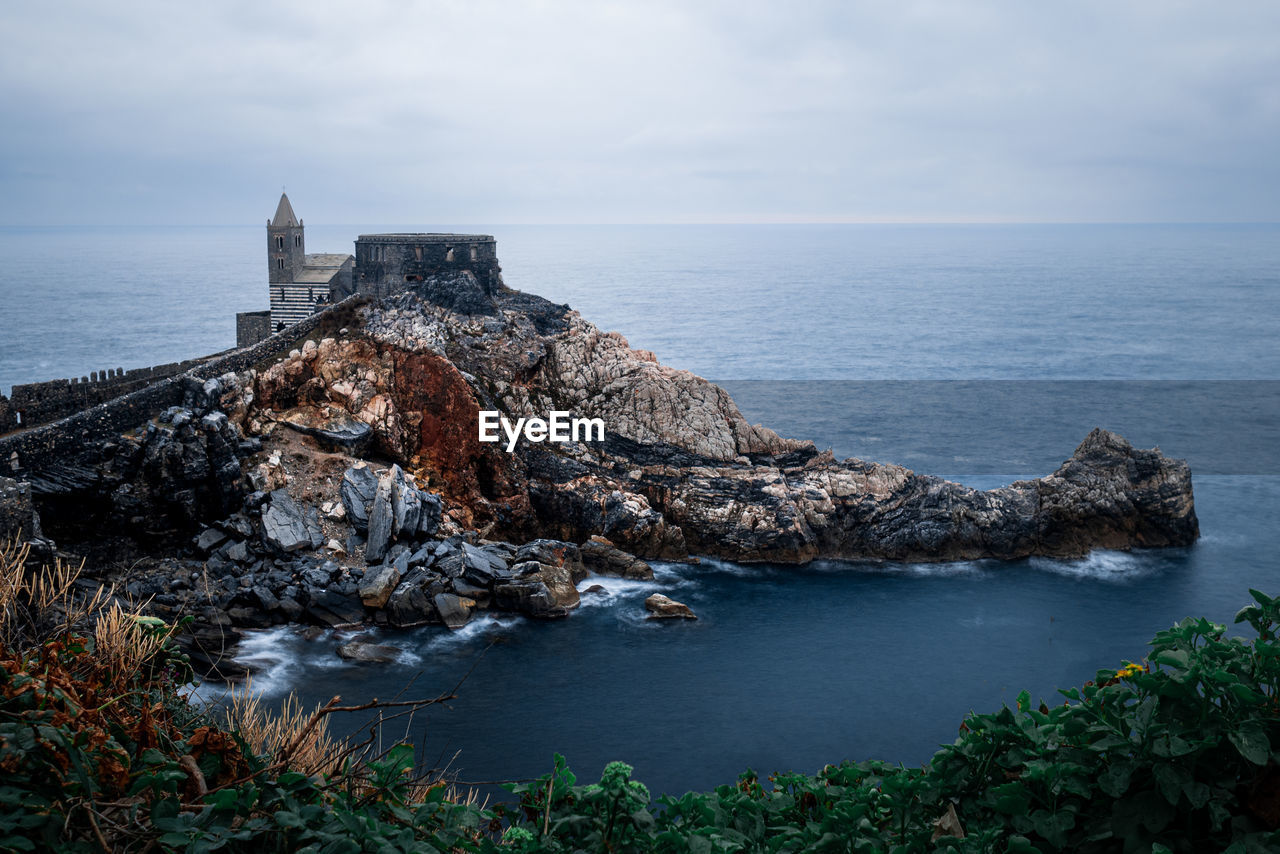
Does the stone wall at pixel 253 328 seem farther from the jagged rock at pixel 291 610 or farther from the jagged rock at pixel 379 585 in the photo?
the jagged rock at pixel 291 610

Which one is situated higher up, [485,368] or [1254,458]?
[485,368]

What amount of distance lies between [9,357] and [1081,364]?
119m

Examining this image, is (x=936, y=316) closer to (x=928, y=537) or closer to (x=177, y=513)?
(x=928, y=537)

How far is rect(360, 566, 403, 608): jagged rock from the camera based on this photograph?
33.2 metres

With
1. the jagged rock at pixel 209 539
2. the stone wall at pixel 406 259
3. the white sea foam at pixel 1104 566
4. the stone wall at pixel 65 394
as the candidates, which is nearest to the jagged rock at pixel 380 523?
the jagged rock at pixel 209 539

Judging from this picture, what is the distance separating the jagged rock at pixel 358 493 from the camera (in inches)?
1412

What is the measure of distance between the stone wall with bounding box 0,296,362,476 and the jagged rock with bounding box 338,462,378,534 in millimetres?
6954

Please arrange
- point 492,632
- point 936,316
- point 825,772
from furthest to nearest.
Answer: point 936,316, point 492,632, point 825,772

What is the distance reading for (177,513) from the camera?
112ft

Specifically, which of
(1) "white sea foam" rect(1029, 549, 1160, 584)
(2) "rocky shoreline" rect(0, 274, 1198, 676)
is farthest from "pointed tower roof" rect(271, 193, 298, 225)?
(1) "white sea foam" rect(1029, 549, 1160, 584)

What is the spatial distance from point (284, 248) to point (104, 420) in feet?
82.8

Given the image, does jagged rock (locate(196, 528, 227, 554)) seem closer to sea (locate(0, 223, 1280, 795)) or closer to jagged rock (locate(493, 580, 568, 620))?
sea (locate(0, 223, 1280, 795))

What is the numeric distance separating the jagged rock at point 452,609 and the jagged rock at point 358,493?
4.56m

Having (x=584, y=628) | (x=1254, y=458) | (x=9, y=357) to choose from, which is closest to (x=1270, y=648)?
(x=584, y=628)
